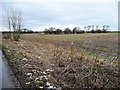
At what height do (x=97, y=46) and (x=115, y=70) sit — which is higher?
(x=97, y=46)

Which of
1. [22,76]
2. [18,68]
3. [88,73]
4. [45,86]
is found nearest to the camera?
[45,86]

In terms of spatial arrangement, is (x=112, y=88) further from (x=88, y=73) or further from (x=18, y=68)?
(x=18, y=68)

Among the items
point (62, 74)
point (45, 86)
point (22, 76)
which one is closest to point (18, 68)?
point (22, 76)

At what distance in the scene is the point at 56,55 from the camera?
989cm

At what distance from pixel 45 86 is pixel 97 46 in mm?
3852

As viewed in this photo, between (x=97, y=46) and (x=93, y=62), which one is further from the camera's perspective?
(x=97, y=46)

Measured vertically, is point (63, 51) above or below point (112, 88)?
above

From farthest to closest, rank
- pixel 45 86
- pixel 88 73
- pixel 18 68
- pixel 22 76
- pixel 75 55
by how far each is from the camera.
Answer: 1. pixel 75 55
2. pixel 18 68
3. pixel 22 76
4. pixel 88 73
5. pixel 45 86

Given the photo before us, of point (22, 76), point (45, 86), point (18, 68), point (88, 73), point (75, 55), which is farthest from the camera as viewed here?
point (75, 55)

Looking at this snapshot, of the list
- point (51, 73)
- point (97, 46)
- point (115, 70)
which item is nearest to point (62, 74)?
point (51, 73)

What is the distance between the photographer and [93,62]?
7.53 m

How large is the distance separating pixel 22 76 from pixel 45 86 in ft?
4.54

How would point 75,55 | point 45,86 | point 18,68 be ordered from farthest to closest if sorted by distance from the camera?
1. point 75,55
2. point 18,68
3. point 45,86

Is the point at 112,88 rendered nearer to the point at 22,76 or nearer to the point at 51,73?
the point at 51,73
